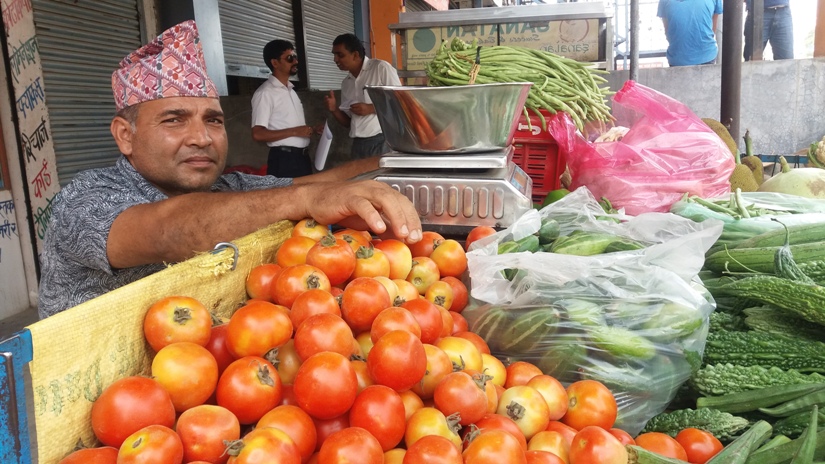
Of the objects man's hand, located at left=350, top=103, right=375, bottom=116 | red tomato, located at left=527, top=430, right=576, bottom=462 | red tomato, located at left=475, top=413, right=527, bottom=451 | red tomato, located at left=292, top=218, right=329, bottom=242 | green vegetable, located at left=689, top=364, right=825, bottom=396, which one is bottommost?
green vegetable, located at left=689, top=364, right=825, bottom=396

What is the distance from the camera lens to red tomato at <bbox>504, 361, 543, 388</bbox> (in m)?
1.41

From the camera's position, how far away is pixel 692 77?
7.50 m

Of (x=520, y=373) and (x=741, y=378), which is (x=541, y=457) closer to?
(x=520, y=373)

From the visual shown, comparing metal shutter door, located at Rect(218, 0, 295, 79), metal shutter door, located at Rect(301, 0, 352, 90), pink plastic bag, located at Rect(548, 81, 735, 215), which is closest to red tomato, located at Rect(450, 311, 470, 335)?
pink plastic bag, located at Rect(548, 81, 735, 215)

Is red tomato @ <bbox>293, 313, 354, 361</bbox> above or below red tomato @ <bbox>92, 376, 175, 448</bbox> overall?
above

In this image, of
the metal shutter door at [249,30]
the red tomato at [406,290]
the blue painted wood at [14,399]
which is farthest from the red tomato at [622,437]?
the metal shutter door at [249,30]

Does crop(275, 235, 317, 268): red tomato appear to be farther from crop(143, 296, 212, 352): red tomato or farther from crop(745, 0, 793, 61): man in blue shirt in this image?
crop(745, 0, 793, 61): man in blue shirt

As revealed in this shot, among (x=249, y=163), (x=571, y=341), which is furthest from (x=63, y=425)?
(x=249, y=163)

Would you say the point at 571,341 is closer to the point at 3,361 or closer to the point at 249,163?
the point at 3,361

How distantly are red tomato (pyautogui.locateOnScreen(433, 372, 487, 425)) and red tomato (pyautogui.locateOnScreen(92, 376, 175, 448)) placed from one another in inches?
20.4

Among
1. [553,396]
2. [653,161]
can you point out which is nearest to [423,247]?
[553,396]

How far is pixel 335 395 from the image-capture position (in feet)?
3.48

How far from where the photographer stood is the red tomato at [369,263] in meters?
1.52

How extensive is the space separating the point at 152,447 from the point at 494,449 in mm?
580
